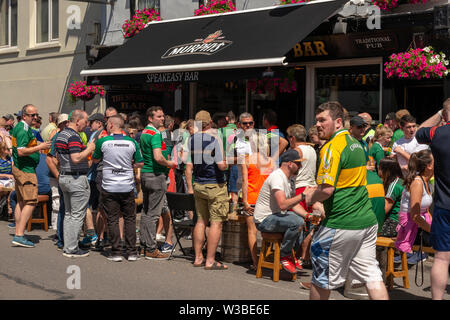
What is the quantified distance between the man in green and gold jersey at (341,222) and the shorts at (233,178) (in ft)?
16.0

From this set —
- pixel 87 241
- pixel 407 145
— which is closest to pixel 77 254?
pixel 87 241

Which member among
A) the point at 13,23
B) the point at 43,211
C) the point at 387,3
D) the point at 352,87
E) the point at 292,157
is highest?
the point at 13,23

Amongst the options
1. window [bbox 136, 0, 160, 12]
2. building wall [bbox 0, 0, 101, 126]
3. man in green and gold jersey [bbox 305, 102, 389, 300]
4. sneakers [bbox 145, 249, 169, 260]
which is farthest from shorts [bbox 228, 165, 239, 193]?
building wall [bbox 0, 0, 101, 126]

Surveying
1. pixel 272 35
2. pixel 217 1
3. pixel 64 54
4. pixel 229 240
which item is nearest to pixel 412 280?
pixel 229 240

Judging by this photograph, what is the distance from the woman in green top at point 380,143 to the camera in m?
9.55

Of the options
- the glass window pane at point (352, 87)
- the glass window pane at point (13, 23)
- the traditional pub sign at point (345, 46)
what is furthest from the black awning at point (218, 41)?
the glass window pane at point (13, 23)

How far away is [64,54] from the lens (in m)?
18.7

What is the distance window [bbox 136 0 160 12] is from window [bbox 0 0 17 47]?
597 cm

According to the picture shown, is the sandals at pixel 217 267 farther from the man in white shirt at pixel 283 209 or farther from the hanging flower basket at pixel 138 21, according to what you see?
the hanging flower basket at pixel 138 21

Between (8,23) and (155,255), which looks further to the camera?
(8,23)

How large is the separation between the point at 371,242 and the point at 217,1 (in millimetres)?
10146

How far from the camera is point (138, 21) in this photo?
1625 centimetres

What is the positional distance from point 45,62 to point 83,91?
10.4 feet

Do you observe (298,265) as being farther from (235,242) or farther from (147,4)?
(147,4)
